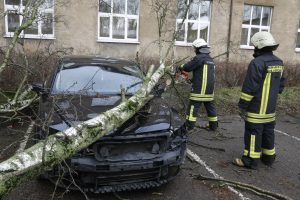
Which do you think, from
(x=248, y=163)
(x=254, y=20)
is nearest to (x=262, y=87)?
(x=248, y=163)

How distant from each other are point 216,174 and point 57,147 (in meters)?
2.56

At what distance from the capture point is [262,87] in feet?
15.8

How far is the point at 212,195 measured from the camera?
13.7 feet

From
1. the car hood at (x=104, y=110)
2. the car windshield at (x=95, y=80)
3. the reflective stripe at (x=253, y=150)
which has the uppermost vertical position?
the car windshield at (x=95, y=80)

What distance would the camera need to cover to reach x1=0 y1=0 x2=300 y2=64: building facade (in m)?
13.4

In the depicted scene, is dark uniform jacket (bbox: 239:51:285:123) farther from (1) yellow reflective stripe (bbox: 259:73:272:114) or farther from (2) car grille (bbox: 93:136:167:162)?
(2) car grille (bbox: 93:136:167:162)

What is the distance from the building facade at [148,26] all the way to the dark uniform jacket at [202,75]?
18.2ft

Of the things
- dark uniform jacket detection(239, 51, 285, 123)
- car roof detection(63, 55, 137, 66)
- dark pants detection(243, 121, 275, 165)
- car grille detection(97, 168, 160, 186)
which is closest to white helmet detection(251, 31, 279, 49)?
dark uniform jacket detection(239, 51, 285, 123)

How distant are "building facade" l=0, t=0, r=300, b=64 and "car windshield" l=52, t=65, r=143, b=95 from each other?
267 inches

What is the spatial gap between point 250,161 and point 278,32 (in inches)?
524

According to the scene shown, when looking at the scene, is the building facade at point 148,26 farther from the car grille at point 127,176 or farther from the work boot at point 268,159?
the car grille at point 127,176

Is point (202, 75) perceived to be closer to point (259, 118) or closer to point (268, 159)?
point (259, 118)

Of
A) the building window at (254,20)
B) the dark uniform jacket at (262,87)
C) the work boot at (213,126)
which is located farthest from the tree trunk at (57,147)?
the building window at (254,20)

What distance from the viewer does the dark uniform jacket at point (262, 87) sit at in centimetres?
475
